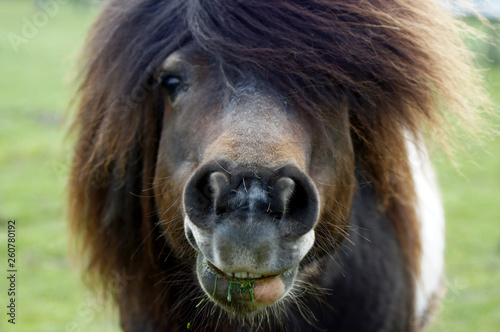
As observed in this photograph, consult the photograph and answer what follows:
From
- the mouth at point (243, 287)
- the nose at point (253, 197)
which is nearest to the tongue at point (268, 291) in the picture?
the mouth at point (243, 287)

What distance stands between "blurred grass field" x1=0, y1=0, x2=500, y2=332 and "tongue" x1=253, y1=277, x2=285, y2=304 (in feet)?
3.69

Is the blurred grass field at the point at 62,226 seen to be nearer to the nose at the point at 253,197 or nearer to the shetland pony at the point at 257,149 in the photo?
the shetland pony at the point at 257,149

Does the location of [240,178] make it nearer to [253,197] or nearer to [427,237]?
[253,197]

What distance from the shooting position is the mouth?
6.21 ft

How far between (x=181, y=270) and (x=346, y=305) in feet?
2.97

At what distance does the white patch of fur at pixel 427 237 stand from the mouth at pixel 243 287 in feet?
4.75

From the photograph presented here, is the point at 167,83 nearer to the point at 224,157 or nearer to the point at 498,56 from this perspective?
the point at 224,157

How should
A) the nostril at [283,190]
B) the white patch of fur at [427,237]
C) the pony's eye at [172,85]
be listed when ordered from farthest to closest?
the white patch of fur at [427,237] → the pony's eye at [172,85] → the nostril at [283,190]

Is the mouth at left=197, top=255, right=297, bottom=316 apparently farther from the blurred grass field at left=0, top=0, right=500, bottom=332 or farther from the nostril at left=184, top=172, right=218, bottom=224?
the blurred grass field at left=0, top=0, right=500, bottom=332

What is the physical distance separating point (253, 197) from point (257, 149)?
0.19m

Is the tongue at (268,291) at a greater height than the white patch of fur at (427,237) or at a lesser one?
lesser

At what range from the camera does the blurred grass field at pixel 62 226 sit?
12.4 ft
